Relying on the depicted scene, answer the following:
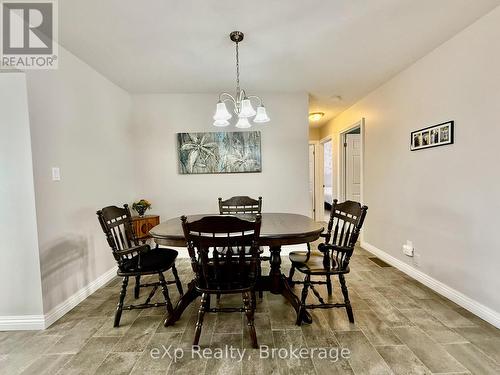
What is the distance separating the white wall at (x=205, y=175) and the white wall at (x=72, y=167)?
1.53 feet

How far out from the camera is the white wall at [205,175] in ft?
11.5

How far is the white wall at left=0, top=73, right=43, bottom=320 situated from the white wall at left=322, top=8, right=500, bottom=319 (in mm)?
3403

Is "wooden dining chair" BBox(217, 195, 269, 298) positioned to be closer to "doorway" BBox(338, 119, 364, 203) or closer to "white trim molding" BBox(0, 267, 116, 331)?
"white trim molding" BBox(0, 267, 116, 331)

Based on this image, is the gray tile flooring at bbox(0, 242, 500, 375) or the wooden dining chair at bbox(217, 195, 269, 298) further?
the wooden dining chair at bbox(217, 195, 269, 298)

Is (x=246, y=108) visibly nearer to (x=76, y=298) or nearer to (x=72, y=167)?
(x=72, y=167)

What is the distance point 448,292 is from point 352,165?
9.23 feet

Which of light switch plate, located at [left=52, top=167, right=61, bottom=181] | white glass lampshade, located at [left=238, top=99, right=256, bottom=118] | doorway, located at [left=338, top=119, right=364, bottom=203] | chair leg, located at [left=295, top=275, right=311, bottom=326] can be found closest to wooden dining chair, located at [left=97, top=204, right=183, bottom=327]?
light switch plate, located at [left=52, top=167, right=61, bottom=181]

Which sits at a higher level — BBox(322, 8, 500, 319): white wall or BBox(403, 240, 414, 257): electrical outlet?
BBox(322, 8, 500, 319): white wall

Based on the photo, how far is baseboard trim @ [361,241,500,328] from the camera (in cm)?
186

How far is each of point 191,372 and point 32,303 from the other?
1405 mm

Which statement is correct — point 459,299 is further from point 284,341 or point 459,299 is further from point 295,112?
point 295,112

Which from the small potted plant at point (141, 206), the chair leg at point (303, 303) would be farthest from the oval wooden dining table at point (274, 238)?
the small potted plant at point (141, 206)

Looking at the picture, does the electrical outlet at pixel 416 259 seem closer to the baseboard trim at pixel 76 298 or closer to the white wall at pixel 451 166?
the white wall at pixel 451 166

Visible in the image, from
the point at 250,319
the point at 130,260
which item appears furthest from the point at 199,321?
the point at 130,260
